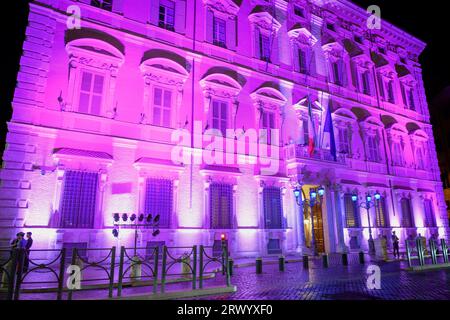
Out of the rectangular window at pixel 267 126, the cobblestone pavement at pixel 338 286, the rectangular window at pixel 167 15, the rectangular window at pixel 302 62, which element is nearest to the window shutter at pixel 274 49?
the rectangular window at pixel 302 62

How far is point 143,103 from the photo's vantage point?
16.0 metres

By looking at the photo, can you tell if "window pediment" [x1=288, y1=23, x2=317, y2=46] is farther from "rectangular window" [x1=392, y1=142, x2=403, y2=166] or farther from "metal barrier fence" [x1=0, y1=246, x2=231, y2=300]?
"metal barrier fence" [x1=0, y1=246, x2=231, y2=300]

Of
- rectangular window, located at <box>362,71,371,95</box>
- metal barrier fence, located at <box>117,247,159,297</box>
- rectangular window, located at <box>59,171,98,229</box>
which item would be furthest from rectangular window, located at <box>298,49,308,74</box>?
metal barrier fence, located at <box>117,247,159,297</box>

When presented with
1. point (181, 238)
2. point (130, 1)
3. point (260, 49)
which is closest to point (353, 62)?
point (260, 49)

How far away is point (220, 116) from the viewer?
18266 millimetres

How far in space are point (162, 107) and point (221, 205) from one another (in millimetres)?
5946

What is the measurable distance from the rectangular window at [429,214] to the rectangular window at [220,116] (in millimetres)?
19107

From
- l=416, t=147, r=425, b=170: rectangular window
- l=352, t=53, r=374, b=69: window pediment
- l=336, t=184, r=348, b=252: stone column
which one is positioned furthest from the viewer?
l=416, t=147, r=425, b=170: rectangular window

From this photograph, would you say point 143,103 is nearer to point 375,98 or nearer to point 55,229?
point 55,229

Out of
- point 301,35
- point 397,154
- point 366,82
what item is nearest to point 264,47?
point 301,35

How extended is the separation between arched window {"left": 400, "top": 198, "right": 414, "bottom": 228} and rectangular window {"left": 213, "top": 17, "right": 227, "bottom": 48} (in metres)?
18.1

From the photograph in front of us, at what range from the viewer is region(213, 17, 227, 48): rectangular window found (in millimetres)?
19433

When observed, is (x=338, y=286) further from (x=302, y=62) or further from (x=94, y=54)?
(x=302, y=62)

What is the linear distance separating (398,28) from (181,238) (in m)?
27.4
